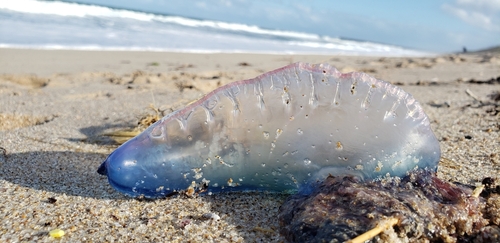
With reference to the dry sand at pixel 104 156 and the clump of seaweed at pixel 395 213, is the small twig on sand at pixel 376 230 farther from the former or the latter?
the dry sand at pixel 104 156

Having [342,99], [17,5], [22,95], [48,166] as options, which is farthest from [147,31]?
[342,99]

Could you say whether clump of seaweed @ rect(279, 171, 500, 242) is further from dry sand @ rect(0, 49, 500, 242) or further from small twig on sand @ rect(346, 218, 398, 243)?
dry sand @ rect(0, 49, 500, 242)

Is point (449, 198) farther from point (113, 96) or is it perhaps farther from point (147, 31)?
point (147, 31)

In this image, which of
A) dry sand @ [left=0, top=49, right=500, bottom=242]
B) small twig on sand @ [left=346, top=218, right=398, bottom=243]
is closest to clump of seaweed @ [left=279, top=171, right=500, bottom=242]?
small twig on sand @ [left=346, top=218, right=398, bottom=243]

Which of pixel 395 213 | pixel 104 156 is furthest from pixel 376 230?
pixel 104 156

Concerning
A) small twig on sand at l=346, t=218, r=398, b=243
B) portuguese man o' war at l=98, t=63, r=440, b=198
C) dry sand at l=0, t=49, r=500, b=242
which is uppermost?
portuguese man o' war at l=98, t=63, r=440, b=198

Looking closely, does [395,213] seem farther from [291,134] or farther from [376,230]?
[291,134]

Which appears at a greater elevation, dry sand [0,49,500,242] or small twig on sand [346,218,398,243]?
small twig on sand [346,218,398,243]
